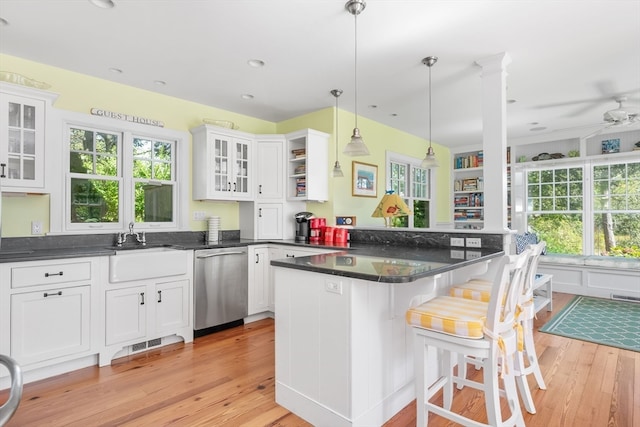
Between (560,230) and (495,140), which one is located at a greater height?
(495,140)

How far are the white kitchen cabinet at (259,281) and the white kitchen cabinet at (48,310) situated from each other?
4.92ft

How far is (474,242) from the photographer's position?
2.93m

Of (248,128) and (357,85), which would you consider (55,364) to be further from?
(357,85)

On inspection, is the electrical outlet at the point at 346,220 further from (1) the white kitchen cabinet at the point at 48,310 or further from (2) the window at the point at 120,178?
(1) the white kitchen cabinet at the point at 48,310

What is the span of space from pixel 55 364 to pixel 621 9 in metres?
4.72

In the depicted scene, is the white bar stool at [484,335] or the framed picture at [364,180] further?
the framed picture at [364,180]

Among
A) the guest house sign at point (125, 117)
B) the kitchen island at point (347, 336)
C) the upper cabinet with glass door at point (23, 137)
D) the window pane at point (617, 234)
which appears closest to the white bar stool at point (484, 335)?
the kitchen island at point (347, 336)

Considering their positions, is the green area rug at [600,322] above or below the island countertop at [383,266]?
below

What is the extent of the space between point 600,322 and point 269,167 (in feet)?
13.7

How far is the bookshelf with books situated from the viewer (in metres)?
6.68

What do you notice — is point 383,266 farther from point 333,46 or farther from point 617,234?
point 617,234

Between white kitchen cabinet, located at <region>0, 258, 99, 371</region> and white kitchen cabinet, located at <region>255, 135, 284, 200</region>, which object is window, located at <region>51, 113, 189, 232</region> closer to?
white kitchen cabinet, located at <region>0, 258, 99, 371</region>

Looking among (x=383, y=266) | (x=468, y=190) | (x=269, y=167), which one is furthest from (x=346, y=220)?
(x=468, y=190)

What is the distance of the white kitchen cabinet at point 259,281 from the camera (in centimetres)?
387
